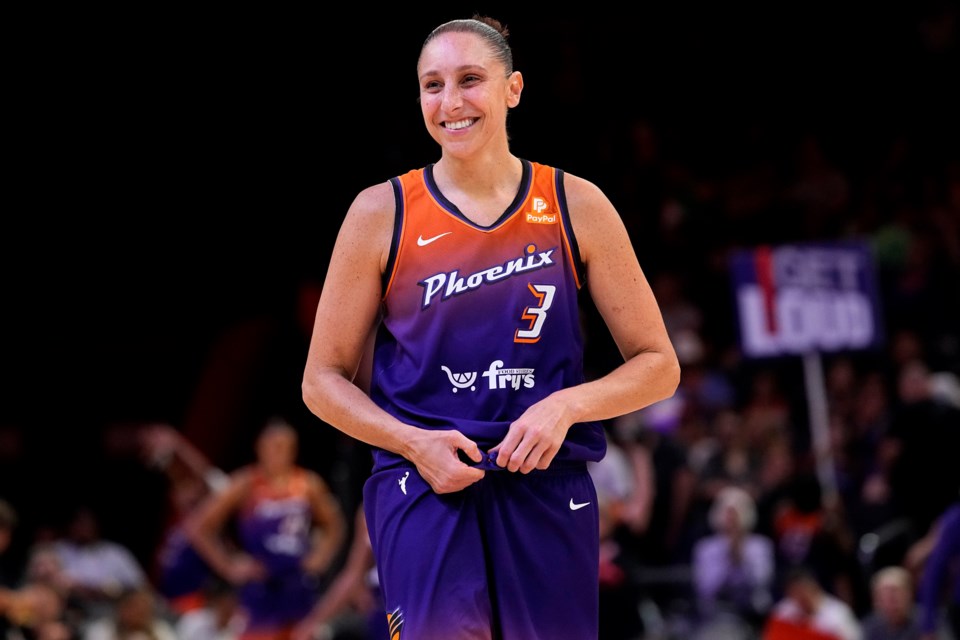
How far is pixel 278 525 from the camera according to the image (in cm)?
1130

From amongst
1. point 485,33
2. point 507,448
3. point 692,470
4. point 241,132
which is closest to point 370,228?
point 485,33

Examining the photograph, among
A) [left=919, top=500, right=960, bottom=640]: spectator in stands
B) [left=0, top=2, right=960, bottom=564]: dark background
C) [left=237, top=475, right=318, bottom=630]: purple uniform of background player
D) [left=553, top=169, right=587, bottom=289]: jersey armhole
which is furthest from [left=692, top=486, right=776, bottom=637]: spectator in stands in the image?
[left=553, top=169, right=587, bottom=289]: jersey armhole

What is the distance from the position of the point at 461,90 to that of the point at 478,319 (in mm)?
602

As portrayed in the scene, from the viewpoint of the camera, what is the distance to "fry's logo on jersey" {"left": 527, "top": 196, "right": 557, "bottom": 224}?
380 centimetres

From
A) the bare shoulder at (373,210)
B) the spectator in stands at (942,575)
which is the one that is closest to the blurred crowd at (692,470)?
the spectator in stands at (942,575)

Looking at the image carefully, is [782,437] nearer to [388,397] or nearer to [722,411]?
[722,411]

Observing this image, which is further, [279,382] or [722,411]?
[279,382]

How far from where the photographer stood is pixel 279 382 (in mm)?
17672

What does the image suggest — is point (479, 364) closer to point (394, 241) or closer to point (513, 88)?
point (394, 241)

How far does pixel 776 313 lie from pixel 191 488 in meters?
6.52

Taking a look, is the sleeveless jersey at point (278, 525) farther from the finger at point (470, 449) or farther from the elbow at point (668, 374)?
the finger at point (470, 449)

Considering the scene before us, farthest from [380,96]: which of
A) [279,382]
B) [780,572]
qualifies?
[780,572]

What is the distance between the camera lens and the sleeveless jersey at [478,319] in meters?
3.64

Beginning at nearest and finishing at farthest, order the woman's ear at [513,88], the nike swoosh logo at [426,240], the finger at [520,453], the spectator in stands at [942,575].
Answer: the finger at [520,453] → the nike swoosh logo at [426,240] → the woman's ear at [513,88] → the spectator in stands at [942,575]
